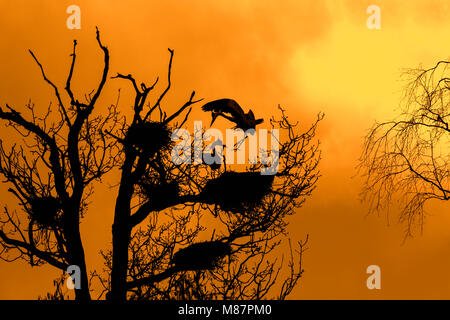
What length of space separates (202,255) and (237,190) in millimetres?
987

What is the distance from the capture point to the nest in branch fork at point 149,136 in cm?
874

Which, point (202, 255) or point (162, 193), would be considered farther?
point (162, 193)

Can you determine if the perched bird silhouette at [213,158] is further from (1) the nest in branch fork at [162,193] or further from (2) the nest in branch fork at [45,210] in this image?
(2) the nest in branch fork at [45,210]

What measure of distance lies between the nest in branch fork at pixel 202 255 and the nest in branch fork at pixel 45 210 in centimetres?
181

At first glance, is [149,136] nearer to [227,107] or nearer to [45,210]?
[227,107]

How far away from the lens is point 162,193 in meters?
8.97

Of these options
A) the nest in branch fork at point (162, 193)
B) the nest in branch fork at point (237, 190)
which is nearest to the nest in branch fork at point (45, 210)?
the nest in branch fork at point (162, 193)

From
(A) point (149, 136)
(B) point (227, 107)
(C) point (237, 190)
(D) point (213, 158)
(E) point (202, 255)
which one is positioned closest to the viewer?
(C) point (237, 190)

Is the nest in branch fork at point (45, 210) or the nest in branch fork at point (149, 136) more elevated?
the nest in branch fork at point (149, 136)

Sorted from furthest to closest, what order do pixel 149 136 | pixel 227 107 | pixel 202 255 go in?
1. pixel 227 107
2. pixel 149 136
3. pixel 202 255

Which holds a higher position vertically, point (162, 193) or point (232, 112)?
point (232, 112)

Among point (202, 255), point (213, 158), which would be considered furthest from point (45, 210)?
point (213, 158)

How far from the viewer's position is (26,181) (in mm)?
9156
